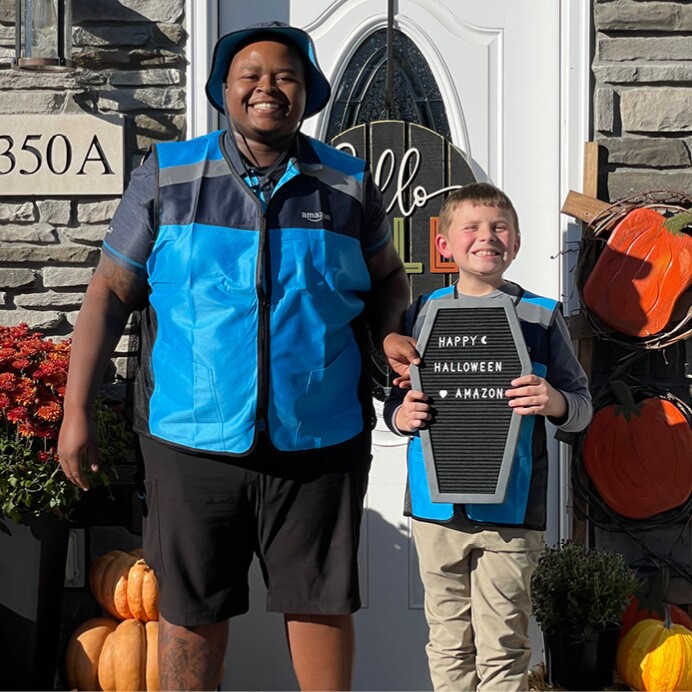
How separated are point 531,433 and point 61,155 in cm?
184

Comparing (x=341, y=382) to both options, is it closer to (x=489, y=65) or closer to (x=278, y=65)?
(x=278, y=65)

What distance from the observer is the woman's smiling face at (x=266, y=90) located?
2.32 meters

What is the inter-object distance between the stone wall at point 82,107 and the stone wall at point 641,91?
53.7 inches

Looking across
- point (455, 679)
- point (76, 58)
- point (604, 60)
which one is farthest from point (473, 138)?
point (455, 679)

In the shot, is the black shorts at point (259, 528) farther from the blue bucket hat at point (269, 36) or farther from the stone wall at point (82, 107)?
the stone wall at point (82, 107)

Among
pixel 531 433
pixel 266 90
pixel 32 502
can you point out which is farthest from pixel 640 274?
pixel 32 502

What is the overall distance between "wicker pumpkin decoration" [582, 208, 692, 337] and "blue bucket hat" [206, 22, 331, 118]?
1.20m

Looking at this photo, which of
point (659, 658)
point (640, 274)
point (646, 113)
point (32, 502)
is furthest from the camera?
point (646, 113)

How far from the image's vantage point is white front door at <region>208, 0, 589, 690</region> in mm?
3535

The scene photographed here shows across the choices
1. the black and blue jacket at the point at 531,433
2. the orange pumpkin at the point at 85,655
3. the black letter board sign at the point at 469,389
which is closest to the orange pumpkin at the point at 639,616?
the black and blue jacket at the point at 531,433

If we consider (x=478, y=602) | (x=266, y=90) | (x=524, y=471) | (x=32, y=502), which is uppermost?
(x=266, y=90)

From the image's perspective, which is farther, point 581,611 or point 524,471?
point 581,611

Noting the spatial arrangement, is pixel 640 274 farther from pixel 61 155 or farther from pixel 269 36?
pixel 61 155

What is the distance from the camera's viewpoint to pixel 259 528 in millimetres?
2336
